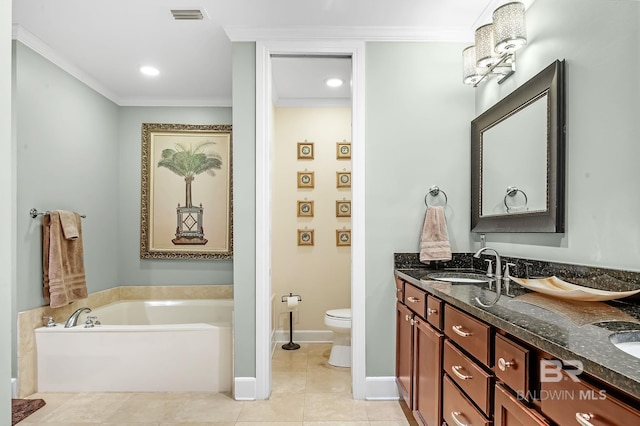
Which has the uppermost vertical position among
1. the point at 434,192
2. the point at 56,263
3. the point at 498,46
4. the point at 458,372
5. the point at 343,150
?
the point at 498,46

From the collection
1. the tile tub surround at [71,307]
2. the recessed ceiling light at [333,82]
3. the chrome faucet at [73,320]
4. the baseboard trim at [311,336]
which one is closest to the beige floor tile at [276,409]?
the baseboard trim at [311,336]

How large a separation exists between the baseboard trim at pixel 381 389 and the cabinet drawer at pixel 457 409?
106 centimetres

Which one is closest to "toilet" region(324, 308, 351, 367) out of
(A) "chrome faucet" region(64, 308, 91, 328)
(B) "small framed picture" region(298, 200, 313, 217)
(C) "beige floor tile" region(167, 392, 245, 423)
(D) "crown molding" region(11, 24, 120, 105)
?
(C) "beige floor tile" region(167, 392, 245, 423)

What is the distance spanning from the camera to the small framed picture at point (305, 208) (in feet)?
13.9

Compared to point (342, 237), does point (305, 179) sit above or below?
above

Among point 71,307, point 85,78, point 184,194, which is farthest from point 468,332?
point 85,78

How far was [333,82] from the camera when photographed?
12.2 feet

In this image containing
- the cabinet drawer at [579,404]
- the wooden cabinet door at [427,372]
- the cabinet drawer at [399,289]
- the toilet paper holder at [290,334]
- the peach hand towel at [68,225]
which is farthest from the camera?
the toilet paper holder at [290,334]

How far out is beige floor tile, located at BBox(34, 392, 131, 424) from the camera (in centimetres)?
254

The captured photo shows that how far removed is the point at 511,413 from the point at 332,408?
169cm

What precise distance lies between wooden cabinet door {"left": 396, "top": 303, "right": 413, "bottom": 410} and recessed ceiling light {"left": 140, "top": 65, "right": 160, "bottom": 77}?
9.00ft

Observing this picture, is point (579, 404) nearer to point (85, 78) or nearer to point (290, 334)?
point (290, 334)

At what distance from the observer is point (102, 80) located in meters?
3.72

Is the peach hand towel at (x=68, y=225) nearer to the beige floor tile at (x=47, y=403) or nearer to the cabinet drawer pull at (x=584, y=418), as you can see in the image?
the beige floor tile at (x=47, y=403)
